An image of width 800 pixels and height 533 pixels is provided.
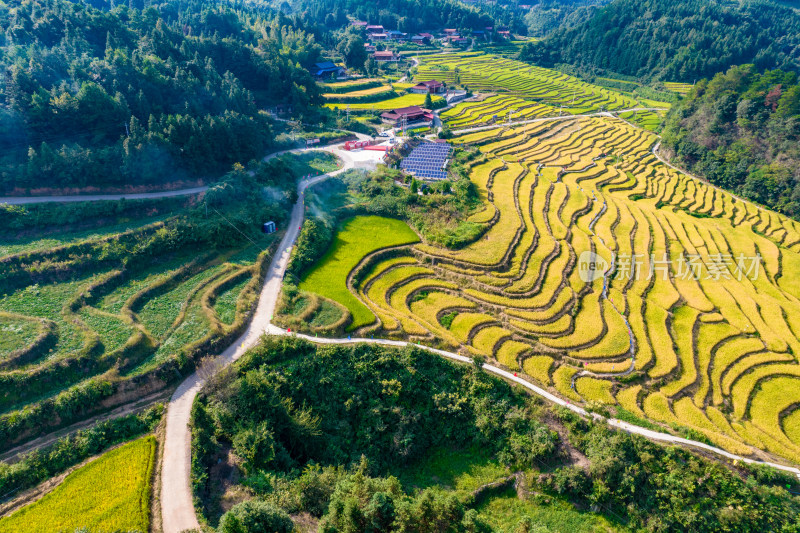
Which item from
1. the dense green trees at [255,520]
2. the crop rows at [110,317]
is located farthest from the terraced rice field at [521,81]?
the dense green trees at [255,520]

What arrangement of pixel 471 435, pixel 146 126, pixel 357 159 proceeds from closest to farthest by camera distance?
pixel 471 435 → pixel 146 126 → pixel 357 159

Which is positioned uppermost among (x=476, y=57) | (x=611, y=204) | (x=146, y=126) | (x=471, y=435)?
(x=476, y=57)

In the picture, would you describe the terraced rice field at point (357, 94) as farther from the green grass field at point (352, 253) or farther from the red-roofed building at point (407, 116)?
the green grass field at point (352, 253)

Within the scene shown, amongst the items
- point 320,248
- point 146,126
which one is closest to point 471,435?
point 320,248

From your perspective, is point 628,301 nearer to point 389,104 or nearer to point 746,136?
point 746,136

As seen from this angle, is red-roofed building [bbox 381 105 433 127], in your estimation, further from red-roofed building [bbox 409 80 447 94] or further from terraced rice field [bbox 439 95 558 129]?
red-roofed building [bbox 409 80 447 94]

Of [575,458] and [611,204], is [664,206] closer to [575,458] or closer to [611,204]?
[611,204]

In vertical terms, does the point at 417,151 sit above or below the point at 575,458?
above

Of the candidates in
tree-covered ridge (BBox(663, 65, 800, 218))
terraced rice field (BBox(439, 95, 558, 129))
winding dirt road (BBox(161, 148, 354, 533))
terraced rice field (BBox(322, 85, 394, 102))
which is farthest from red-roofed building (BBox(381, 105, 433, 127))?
winding dirt road (BBox(161, 148, 354, 533))
